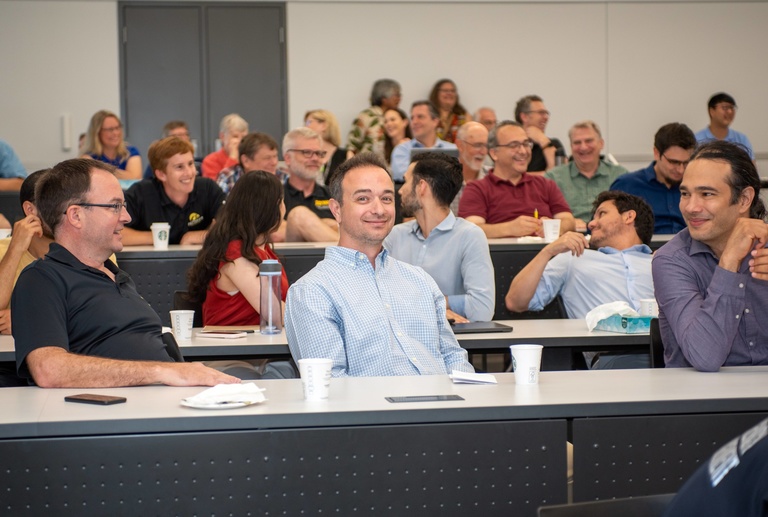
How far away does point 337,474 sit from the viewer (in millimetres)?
2041

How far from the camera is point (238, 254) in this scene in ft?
12.4

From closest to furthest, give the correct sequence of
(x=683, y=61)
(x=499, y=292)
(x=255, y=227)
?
1. (x=255, y=227)
2. (x=499, y=292)
3. (x=683, y=61)

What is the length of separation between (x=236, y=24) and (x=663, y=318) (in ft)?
25.8

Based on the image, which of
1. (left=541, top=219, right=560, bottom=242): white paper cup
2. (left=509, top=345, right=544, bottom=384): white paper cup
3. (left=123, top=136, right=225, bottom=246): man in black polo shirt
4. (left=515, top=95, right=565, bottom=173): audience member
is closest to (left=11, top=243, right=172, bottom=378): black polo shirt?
(left=509, top=345, right=544, bottom=384): white paper cup

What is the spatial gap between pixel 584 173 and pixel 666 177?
1.04 meters

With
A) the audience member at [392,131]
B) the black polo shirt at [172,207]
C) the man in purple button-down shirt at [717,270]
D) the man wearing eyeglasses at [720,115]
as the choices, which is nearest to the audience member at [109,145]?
the audience member at [392,131]

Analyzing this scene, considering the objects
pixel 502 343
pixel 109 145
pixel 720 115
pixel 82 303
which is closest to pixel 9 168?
pixel 109 145

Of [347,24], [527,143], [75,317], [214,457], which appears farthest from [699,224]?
[347,24]

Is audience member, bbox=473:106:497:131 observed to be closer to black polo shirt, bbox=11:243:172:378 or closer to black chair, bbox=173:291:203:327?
black chair, bbox=173:291:203:327

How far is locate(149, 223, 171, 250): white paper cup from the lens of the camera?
4892mm

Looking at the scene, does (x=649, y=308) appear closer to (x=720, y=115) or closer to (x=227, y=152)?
(x=227, y=152)

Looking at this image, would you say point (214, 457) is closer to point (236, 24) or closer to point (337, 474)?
point (337, 474)

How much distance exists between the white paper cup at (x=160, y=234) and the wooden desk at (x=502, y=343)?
140cm

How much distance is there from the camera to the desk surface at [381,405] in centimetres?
198
